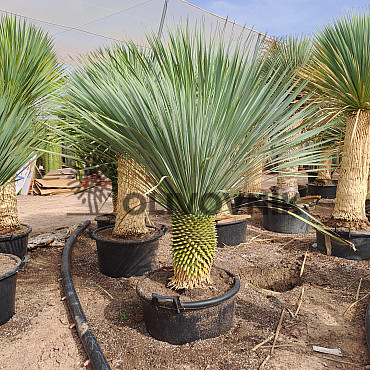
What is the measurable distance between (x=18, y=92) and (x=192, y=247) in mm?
1793

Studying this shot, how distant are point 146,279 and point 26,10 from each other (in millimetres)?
5280

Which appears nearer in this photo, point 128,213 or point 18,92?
point 18,92

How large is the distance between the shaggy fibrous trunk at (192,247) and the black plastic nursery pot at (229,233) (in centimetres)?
172

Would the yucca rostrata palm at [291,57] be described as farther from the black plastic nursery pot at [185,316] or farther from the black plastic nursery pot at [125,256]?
the black plastic nursery pot at [185,316]

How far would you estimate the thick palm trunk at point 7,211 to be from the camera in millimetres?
3248

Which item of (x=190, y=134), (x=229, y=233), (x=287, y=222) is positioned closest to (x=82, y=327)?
(x=190, y=134)

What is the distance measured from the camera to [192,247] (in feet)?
6.07

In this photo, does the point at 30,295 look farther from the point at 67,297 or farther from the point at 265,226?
the point at 265,226

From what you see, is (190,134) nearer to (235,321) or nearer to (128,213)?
(235,321)

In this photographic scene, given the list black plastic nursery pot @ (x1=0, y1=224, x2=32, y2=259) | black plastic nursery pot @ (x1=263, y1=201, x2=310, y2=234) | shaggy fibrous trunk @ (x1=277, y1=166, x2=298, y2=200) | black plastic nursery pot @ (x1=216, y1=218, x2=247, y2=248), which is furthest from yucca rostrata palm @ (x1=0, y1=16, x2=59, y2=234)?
shaggy fibrous trunk @ (x1=277, y1=166, x2=298, y2=200)

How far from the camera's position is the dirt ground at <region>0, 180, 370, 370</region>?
1788 millimetres

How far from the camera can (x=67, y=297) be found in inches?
92.7

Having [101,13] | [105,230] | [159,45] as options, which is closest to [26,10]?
[101,13]

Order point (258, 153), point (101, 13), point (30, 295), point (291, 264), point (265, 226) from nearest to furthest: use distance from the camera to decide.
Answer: point (258, 153)
point (30, 295)
point (291, 264)
point (265, 226)
point (101, 13)
